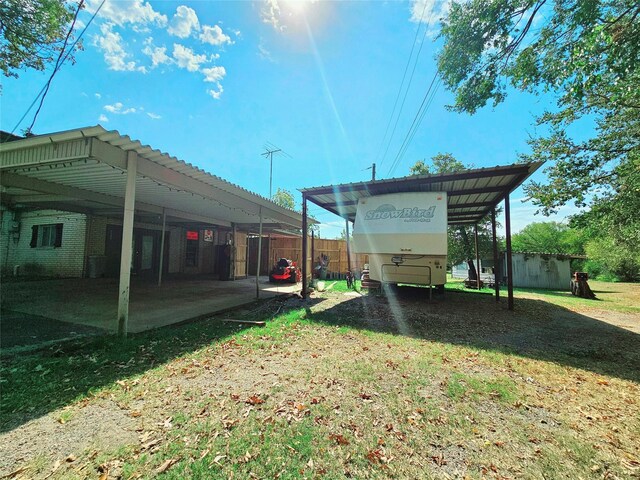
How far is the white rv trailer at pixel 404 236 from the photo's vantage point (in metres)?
6.89

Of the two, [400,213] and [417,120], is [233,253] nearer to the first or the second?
[400,213]

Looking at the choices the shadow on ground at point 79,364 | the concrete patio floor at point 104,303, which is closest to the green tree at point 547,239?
the concrete patio floor at point 104,303

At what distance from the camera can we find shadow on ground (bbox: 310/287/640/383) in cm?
382

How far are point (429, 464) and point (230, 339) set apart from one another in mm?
3453

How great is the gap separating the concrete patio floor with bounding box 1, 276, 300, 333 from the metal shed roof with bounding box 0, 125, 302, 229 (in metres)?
2.65

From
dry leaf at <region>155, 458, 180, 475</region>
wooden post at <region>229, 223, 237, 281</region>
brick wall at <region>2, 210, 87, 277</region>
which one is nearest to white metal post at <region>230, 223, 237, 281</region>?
wooden post at <region>229, 223, 237, 281</region>

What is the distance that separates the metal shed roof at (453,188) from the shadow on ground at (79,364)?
516 cm

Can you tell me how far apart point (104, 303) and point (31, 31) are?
318 inches

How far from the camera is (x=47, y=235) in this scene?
37.2 feet

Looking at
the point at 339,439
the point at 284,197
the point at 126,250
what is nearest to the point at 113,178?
the point at 126,250

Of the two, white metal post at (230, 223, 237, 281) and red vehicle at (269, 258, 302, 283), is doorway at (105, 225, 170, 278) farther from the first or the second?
red vehicle at (269, 258, 302, 283)

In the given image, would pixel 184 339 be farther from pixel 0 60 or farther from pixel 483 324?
pixel 0 60

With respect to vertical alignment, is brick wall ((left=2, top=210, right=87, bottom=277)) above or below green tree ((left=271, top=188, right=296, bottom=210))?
below

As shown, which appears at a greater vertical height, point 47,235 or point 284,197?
point 284,197
